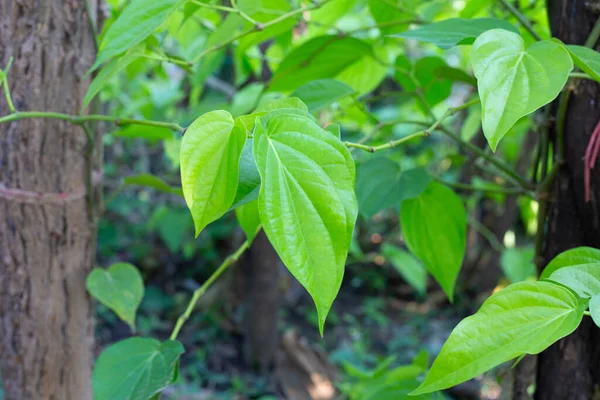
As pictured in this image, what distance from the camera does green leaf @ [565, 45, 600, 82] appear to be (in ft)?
1.23

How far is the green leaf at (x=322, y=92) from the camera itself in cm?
56

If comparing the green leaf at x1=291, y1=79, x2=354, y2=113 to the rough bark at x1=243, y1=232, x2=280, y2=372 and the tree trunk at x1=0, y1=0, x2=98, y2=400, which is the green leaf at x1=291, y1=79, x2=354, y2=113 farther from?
the rough bark at x1=243, y1=232, x2=280, y2=372

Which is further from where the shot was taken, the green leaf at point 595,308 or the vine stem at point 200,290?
the vine stem at point 200,290

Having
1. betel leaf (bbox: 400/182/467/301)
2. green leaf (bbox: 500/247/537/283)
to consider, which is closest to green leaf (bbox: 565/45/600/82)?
betel leaf (bbox: 400/182/467/301)

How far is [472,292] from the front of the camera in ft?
7.66

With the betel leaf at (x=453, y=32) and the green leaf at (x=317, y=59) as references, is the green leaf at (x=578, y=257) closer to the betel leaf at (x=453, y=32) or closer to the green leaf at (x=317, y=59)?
the betel leaf at (x=453, y=32)

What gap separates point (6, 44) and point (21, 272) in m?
0.28

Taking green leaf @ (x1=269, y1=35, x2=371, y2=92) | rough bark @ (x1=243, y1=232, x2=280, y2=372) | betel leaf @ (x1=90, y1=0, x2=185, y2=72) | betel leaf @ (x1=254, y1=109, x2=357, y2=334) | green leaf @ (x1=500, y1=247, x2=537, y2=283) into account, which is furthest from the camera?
rough bark @ (x1=243, y1=232, x2=280, y2=372)

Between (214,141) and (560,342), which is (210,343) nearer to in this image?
(560,342)

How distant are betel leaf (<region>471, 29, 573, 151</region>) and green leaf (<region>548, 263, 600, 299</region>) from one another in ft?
0.40

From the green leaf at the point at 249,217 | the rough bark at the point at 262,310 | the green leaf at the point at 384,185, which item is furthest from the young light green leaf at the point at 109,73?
the rough bark at the point at 262,310

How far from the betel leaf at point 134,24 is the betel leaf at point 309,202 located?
180 millimetres

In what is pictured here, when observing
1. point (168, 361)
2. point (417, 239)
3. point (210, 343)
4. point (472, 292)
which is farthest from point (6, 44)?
point (472, 292)

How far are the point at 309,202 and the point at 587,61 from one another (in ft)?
0.82
